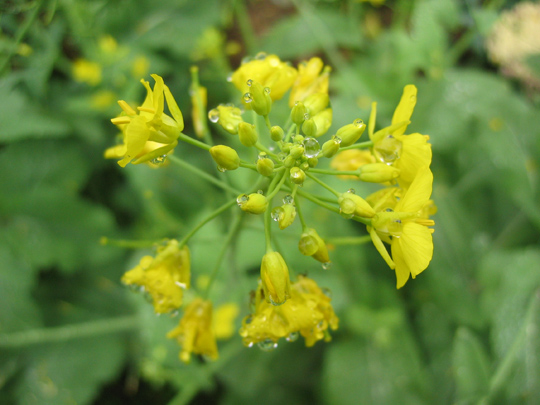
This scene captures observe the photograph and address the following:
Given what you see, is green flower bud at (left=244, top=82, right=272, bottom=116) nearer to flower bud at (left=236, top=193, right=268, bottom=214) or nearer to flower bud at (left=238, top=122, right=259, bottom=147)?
flower bud at (left=238, top=122, right=259, bottom=147)

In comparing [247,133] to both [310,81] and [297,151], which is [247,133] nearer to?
[297,151]

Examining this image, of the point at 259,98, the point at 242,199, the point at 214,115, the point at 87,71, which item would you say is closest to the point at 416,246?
the point at 242,199

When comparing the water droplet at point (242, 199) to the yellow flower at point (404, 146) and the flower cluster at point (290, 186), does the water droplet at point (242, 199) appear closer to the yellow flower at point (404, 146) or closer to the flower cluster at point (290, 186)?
the flower cluster at point (290, 186)

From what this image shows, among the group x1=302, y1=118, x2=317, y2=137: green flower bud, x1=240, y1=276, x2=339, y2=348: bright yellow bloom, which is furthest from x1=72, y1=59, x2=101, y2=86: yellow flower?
x1=240, y1=276, x2=339, y2=348: bright yellow bloom

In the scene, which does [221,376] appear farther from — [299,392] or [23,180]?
[23,180]

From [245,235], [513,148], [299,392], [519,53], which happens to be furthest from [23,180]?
[519,53]
